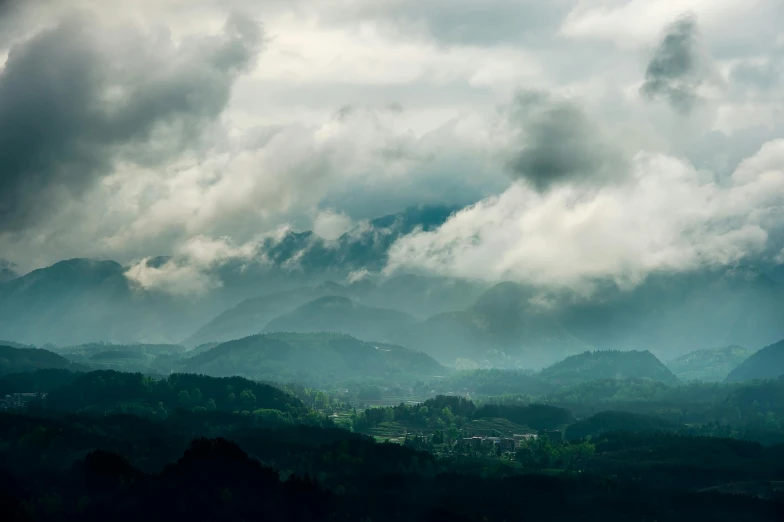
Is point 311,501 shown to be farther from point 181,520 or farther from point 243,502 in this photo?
point 181,520

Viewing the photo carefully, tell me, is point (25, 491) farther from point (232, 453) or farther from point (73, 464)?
point (232, 453)

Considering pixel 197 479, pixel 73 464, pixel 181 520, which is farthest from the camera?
pixel 73 464

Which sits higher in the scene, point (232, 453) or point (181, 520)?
point (232, 453)

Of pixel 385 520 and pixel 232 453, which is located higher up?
pixel 232 453

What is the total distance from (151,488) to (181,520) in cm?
1117

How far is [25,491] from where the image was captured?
590 ft

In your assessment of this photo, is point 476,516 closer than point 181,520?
No

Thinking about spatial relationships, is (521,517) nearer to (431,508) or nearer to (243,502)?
(431,508)

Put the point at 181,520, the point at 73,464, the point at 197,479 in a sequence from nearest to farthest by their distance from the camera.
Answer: the point at 181,520, the point at 197,479, the point at 73,464

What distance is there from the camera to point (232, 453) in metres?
192

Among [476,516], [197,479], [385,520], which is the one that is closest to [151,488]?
[197,479]

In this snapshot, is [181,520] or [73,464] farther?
[73,464]

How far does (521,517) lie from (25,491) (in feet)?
336

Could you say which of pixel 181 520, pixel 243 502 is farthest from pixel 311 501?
pixel 181 520
